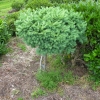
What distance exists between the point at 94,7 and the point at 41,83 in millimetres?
1950

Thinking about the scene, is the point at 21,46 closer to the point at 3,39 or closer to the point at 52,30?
the point at 3,39

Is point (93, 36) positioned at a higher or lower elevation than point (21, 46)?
higher

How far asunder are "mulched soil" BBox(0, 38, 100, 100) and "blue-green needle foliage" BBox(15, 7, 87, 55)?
872 millimetres

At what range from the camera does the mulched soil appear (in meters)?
4.02

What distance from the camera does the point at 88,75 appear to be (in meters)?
4.38

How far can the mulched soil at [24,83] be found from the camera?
13.2ft

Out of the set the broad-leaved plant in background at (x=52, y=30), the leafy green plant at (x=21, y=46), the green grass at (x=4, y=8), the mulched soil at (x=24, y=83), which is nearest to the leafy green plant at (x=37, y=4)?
the leafy green plant at (x=21, y=46)

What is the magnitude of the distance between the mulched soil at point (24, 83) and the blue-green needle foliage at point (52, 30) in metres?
0.87

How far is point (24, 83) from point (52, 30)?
1.40m

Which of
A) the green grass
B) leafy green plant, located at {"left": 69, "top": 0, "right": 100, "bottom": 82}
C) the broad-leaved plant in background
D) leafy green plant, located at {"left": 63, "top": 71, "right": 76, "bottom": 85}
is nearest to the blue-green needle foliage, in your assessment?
the broad-leaved plant in background

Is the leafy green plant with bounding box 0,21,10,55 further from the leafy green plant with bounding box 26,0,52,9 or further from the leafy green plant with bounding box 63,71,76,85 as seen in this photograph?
the leafy green plant with bounding box 26,0,52,9

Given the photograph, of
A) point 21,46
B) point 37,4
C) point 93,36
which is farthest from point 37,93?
point 37,4

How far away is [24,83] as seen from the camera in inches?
170

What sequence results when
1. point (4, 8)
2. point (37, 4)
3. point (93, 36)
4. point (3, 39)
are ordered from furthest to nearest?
point (4, 8) → point (37, 4) → point (3, 39) → point (93, 36)
